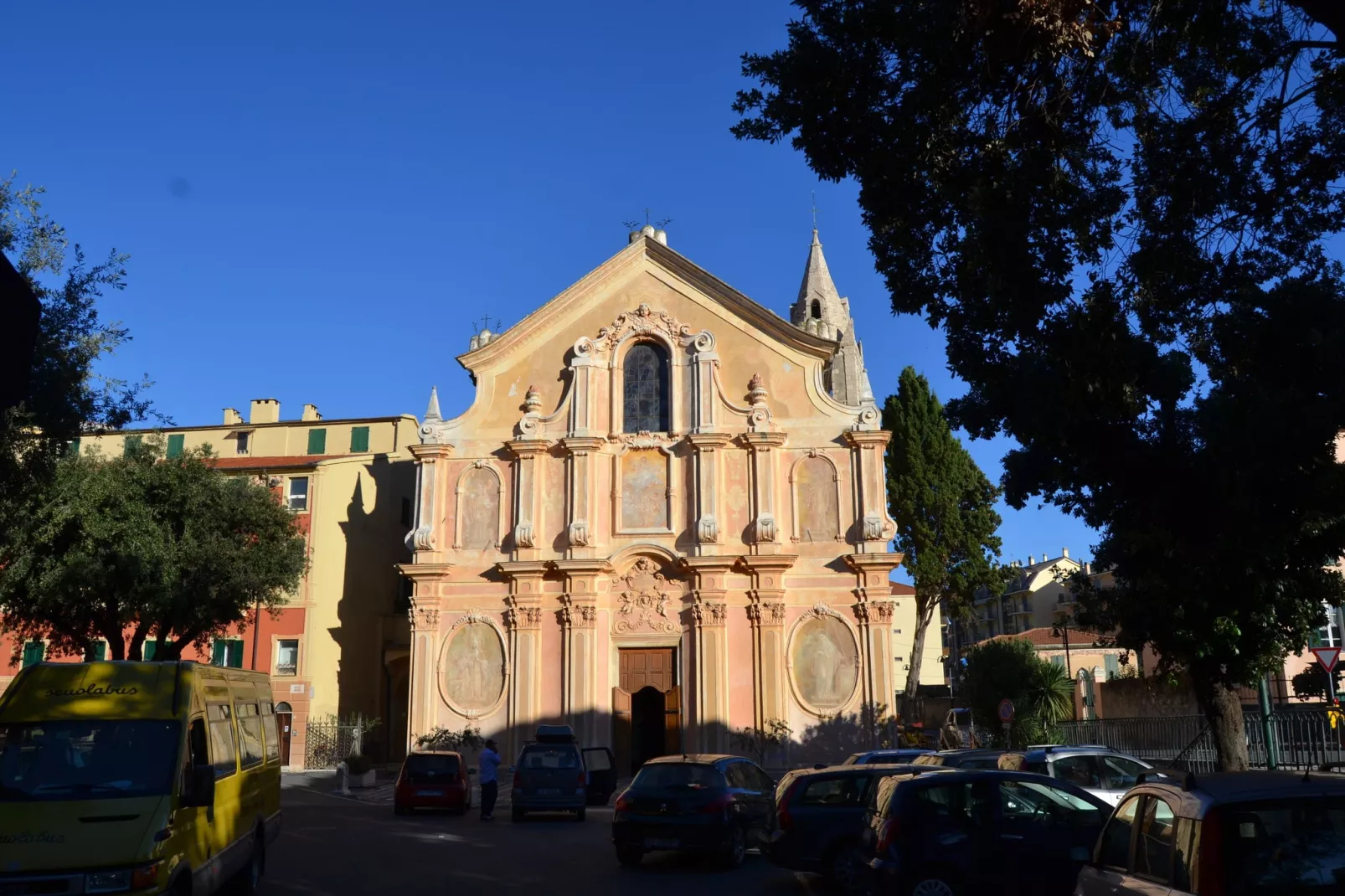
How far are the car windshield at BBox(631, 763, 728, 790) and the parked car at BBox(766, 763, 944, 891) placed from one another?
69.5 inches

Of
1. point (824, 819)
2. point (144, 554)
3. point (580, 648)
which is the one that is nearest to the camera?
point (824, 819)

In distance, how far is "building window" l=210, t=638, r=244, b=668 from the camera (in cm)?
3522

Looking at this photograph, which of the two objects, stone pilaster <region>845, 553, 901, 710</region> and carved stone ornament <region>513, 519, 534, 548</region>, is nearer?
stone pilaster <region>845, 553, 901, 710</region>

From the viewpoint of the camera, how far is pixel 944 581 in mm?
40281

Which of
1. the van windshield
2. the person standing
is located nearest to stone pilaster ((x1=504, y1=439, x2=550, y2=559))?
the person standing

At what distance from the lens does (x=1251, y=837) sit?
558 cm

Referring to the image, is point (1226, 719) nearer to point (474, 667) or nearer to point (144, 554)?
point (474, 667)

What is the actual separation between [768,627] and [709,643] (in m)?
1.70

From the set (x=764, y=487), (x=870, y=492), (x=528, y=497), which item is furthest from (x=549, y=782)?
(x=870, y=492)

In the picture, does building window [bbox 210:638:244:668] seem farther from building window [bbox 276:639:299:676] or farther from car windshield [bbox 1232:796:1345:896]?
car windshield [bbox 1232:796:1345:896]

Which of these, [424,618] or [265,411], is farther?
[265,411]

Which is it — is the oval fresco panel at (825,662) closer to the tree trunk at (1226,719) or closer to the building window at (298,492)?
the tree trunk at (1226,719)

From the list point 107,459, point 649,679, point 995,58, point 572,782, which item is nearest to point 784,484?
point 649,679

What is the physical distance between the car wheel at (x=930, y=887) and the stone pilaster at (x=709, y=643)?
70.7 ft
